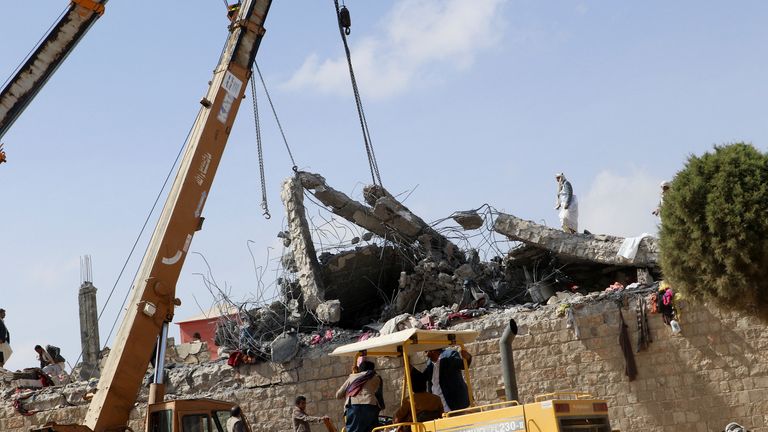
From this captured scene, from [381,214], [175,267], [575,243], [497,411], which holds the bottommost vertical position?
[497,411]

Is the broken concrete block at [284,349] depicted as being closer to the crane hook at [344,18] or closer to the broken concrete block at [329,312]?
the broken concrete block at [329,312]

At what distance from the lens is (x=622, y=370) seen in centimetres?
1219

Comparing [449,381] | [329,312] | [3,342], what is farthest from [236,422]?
[3,342]

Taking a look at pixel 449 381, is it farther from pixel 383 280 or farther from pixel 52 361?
pixel 52 361

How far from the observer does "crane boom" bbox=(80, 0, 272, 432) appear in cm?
1112

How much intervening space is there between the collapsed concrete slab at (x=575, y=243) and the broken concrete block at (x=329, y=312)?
121 inches

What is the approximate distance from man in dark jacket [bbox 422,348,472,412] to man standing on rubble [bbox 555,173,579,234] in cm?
712

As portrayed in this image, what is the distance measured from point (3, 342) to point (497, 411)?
1294 cm

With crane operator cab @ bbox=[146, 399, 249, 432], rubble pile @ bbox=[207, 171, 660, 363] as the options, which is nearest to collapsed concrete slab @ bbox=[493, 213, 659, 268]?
rubble pile @ bbox=[207, 171, 660, 363]

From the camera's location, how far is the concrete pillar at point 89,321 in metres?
24.0

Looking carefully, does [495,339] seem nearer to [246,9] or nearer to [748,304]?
[748,304]

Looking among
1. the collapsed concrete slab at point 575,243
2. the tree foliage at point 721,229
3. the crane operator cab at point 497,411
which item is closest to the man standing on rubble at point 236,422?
the crane operator cab at point 497,411

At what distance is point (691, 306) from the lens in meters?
11.9

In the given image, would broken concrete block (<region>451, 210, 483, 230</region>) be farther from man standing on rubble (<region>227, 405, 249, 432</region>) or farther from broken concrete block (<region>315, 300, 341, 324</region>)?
man standing on rubble (<region>227, 405, 249, 432</region>)
